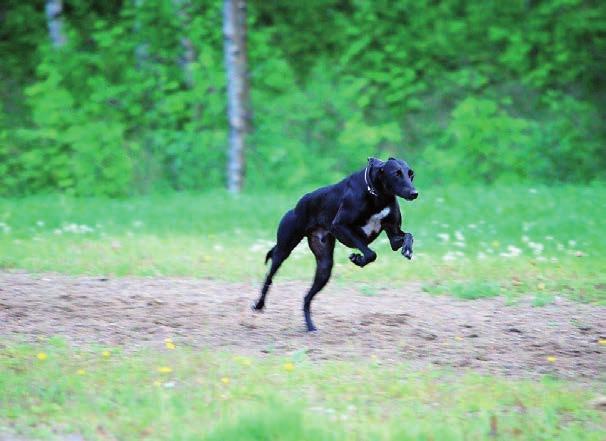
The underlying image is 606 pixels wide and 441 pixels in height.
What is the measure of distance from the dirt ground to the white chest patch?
32.2 inches

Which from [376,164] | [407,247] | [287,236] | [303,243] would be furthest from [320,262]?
[303,243]

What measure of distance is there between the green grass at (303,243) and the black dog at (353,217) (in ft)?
6.47

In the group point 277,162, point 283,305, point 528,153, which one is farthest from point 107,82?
point 283,305

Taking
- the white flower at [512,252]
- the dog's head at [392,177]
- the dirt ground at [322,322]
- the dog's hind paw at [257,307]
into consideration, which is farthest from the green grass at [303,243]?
the dog's head at [392,177]

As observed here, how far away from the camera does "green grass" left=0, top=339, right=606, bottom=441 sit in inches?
183

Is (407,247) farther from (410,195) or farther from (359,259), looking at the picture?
(410,195)

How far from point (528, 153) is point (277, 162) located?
4705 mm

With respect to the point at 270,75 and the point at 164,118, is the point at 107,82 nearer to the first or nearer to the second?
the point at 164,118

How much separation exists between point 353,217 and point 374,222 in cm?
22

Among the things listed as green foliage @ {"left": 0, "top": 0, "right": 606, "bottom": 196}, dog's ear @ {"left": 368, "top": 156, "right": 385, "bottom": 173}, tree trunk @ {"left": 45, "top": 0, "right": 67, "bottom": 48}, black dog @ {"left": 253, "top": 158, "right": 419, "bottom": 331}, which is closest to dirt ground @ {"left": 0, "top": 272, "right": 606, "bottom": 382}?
black dog @ {"left": 253, "top": 158, "right": 419, "bottom": 331}

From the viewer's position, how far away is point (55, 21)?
18.7 m

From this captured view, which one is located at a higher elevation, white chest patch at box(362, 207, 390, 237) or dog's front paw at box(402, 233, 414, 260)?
white chest patch at box(362, 207, 390, 237)

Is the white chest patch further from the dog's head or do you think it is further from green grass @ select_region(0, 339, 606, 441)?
green grass @ select_region(0, 339, 606, 441)

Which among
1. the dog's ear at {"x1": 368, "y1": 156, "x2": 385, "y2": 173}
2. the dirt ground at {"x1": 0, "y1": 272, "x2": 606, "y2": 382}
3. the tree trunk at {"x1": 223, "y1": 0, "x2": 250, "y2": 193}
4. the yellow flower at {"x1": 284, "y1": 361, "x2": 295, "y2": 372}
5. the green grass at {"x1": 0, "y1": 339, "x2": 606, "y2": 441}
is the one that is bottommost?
the green grass at {"x1": 0, "y1": 339, "x2": 606, "y2": 441}
